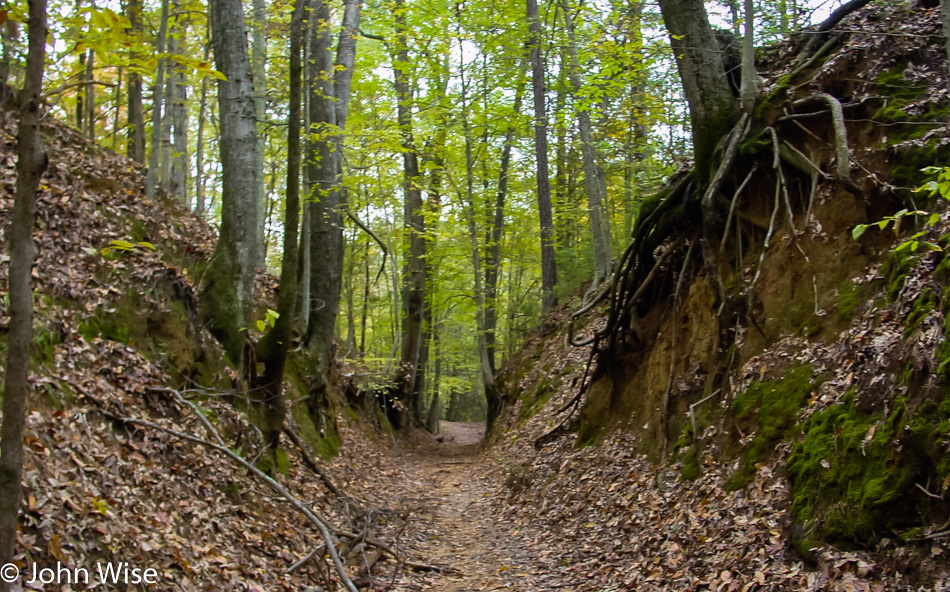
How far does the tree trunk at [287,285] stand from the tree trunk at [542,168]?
7.69m

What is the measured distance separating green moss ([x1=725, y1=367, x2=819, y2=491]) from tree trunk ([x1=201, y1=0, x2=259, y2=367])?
661 centimetres

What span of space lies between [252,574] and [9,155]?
582 centimetres

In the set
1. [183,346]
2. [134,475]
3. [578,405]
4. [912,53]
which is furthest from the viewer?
[578,405]

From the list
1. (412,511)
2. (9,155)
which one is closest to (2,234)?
(9,155)

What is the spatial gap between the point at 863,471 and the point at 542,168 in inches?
550

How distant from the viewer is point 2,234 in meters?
6.00

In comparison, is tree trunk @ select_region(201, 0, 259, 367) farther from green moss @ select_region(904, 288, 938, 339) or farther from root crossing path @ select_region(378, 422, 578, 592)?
green moss @ select_region(904, 288, 938, 339)

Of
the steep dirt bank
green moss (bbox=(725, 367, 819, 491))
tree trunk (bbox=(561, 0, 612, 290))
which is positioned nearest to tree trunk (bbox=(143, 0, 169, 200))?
the steep dirt bank

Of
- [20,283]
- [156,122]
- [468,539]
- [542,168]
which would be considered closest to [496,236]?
[542,168]

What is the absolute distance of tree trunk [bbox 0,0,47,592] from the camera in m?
2.88

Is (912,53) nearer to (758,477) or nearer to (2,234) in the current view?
(758,477)

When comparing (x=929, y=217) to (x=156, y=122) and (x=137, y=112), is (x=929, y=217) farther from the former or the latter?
(x=137, y=112)

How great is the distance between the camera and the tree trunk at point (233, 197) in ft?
28.8

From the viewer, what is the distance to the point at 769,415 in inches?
228
